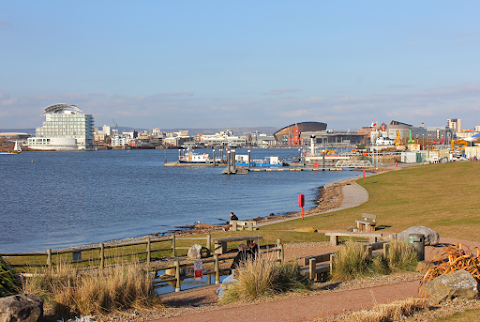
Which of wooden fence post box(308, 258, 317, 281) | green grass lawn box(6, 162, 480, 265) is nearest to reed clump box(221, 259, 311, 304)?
wooden fence post box(308, 258, 317, 281)

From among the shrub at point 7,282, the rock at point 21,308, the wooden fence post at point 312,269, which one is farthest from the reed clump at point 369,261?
the shrub at point 7,282

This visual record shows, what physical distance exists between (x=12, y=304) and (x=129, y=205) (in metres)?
31.3

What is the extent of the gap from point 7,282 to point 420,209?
19600 millimetres

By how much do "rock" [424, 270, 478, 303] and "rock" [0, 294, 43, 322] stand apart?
6675mm

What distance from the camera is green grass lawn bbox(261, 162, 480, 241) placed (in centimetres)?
1736

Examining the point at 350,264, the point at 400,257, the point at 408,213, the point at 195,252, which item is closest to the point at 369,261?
the point at 350,264

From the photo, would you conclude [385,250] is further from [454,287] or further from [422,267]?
[454,287]

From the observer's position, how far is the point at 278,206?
3584 centimetres

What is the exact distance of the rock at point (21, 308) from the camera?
630 cm

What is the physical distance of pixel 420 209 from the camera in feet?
72.6

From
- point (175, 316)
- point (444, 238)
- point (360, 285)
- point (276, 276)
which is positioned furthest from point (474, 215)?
point (175, 316)

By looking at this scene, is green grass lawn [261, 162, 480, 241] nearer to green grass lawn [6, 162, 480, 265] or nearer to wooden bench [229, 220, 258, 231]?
green grass lawn [6, 162, 480, 265]

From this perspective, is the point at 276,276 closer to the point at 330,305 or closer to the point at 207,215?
the point at 330,305

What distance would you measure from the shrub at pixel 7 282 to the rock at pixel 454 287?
23.6ft
